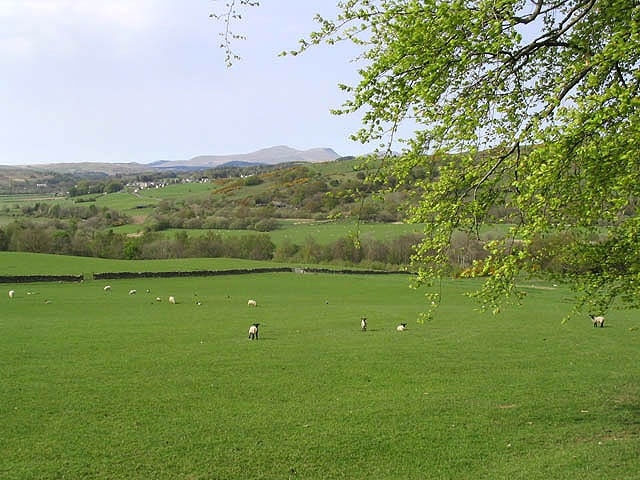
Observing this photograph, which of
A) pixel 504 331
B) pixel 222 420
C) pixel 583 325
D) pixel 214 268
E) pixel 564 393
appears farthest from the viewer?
pixel 214 268

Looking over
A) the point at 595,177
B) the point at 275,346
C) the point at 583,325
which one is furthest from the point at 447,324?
the point at 595,177

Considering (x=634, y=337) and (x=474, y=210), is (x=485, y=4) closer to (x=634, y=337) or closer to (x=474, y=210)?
(x=474, y=210)

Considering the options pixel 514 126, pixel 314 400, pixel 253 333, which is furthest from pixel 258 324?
pixel 514 126

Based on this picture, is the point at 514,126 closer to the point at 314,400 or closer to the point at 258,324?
the point at 314,400

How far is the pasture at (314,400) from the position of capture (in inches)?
520

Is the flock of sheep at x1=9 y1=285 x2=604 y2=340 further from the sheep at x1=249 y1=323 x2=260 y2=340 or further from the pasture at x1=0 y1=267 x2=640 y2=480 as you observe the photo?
the pasture at x1=0 y1=267 x2=640 y2=480

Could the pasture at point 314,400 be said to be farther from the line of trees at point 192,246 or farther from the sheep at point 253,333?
the line of trees at point 192,246

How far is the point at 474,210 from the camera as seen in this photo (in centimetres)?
1280

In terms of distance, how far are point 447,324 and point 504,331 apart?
4.54 m

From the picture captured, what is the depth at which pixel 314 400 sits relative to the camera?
18609 mm

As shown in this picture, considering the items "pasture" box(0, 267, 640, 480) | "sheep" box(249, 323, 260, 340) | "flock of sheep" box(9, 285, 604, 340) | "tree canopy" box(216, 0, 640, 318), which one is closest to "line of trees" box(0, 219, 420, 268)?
"flock of sheep" box(9, 285, 604, 340)

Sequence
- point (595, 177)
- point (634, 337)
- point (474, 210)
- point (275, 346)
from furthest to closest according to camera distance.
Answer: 1. point (634, 337)
2. point (275, 346)
3. point (474, 210)
4. point (595, 177)

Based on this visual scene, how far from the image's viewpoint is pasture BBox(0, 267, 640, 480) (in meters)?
13.2

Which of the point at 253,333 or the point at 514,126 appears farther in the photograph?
the point at 253,333
